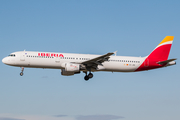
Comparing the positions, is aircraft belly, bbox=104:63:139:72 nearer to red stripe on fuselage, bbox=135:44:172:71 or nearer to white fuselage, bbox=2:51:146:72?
white fuselage, bbox=2:51:146:72

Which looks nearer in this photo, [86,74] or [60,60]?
[60,60]

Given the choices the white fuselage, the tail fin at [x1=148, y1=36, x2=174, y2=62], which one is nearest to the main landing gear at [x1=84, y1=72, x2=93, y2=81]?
the white fuselage

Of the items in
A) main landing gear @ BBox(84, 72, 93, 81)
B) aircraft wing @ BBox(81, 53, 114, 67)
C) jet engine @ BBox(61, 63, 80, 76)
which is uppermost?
aircraft wing @ BBox(81, 53, 114, 67)

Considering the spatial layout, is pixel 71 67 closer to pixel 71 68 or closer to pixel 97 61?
pixel 71 68

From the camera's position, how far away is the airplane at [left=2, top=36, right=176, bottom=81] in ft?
154

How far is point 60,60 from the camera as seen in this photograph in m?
47.5

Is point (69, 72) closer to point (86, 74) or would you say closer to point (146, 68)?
point (86, 74)

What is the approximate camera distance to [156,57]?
52219mm

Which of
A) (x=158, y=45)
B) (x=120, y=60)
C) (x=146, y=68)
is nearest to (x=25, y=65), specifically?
(x=120, y=60)

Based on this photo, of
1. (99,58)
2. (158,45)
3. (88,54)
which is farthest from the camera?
(158,45)

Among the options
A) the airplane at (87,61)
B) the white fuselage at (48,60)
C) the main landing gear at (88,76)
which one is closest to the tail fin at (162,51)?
the airplane at (87,61)

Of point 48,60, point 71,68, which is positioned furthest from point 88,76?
point 48,60

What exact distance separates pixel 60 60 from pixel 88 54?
5.06 metres

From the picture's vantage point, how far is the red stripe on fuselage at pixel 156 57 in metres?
51.3
